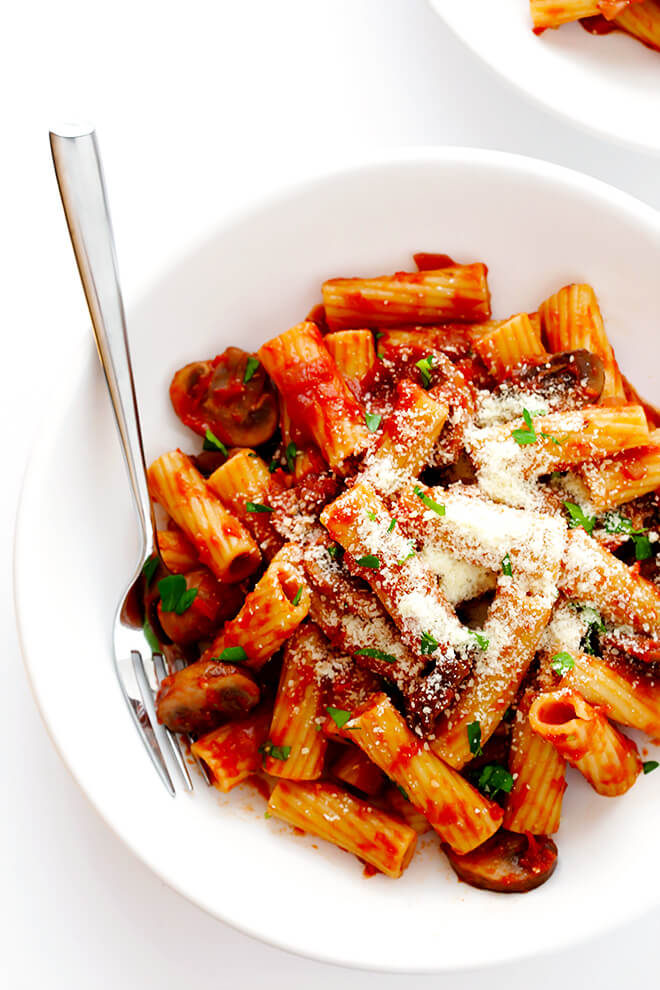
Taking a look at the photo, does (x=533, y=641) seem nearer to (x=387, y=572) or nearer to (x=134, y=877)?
(x=387, y=572)

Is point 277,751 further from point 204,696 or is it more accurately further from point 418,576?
point 418,576

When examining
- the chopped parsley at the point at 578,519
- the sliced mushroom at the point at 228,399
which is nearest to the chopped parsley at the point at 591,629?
the chopped parsley at the point at 578,519

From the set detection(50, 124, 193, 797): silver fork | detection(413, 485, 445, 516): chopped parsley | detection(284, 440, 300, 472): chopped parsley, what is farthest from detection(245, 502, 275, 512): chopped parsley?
detection(413, 485, 445, 516): chopped parsley

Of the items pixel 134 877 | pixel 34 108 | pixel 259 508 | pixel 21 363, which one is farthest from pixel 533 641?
pixel 34 108

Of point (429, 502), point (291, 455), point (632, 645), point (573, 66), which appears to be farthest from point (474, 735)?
point (573, 66)

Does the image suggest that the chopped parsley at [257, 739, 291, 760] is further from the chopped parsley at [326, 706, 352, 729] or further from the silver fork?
the silver fork
